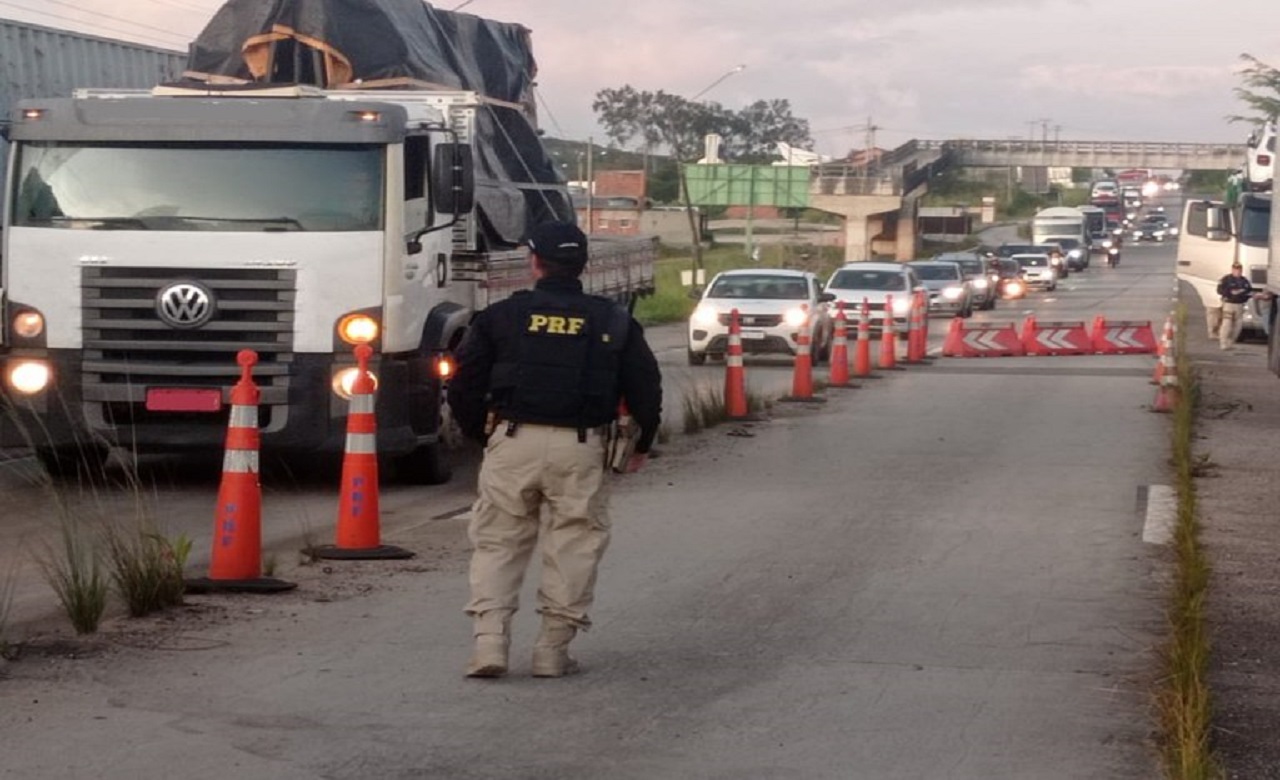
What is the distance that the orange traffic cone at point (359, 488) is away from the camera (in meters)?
11.1

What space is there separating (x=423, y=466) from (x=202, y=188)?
2.62m

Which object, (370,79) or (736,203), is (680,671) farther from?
(736,203)

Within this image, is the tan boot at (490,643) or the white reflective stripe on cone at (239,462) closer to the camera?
the tan boot at (490,643)

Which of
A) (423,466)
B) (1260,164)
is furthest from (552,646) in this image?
(1260,164)

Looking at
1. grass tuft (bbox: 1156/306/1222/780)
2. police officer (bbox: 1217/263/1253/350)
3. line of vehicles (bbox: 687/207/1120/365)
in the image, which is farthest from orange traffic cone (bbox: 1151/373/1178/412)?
grass tuft (bbox: 1156/306/1222/780)

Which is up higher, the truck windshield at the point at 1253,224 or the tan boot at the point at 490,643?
the truck windshield at the point at 1253,224

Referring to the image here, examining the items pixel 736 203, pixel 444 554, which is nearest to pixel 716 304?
pixel 444 554

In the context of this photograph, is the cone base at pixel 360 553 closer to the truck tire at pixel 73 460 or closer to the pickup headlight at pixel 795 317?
the truck tire at pixel 73 460

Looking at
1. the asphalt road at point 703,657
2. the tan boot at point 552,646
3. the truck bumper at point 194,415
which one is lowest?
the asphalt road at point 703,657

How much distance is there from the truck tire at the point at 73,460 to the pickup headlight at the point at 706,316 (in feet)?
52.6

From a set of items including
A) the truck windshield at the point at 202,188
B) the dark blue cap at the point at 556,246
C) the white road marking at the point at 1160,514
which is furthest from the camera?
the truck windshield at the point at 202,188

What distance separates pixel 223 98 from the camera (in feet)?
48.6

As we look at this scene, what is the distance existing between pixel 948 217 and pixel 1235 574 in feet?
410

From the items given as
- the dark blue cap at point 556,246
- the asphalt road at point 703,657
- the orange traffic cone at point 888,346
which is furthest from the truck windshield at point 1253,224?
the dark blue cap at point 556,246
